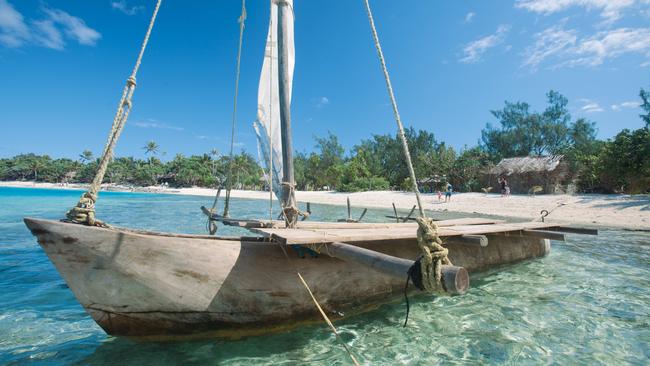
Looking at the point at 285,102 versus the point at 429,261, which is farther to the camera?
the point at 285,102

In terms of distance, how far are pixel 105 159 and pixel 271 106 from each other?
3.21 meters

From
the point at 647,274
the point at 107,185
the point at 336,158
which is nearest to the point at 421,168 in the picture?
the point at 336,158

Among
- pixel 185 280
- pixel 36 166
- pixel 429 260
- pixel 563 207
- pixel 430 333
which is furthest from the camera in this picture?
pixel 36 166

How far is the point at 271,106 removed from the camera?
538 cm

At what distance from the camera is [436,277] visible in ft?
6.03

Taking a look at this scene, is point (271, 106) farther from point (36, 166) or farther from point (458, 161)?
point (36, 166)

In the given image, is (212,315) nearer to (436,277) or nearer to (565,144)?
(436,277)

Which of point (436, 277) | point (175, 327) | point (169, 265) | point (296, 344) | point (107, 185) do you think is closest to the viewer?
point (436, 277)

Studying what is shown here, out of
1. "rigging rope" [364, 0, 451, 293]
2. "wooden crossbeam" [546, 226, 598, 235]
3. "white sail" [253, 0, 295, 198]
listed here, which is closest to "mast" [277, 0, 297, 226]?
"white sail" [253, 0, 295, 198]

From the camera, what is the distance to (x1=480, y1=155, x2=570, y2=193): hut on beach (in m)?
25.4

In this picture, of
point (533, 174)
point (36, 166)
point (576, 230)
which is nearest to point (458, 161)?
point (533, 174)

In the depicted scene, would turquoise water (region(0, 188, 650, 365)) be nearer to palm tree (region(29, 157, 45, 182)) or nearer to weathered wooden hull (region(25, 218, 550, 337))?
weathered wooden hull (region(25, 218, 550, 337))

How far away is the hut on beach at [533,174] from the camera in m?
25.4

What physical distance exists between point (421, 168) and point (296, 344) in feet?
125
